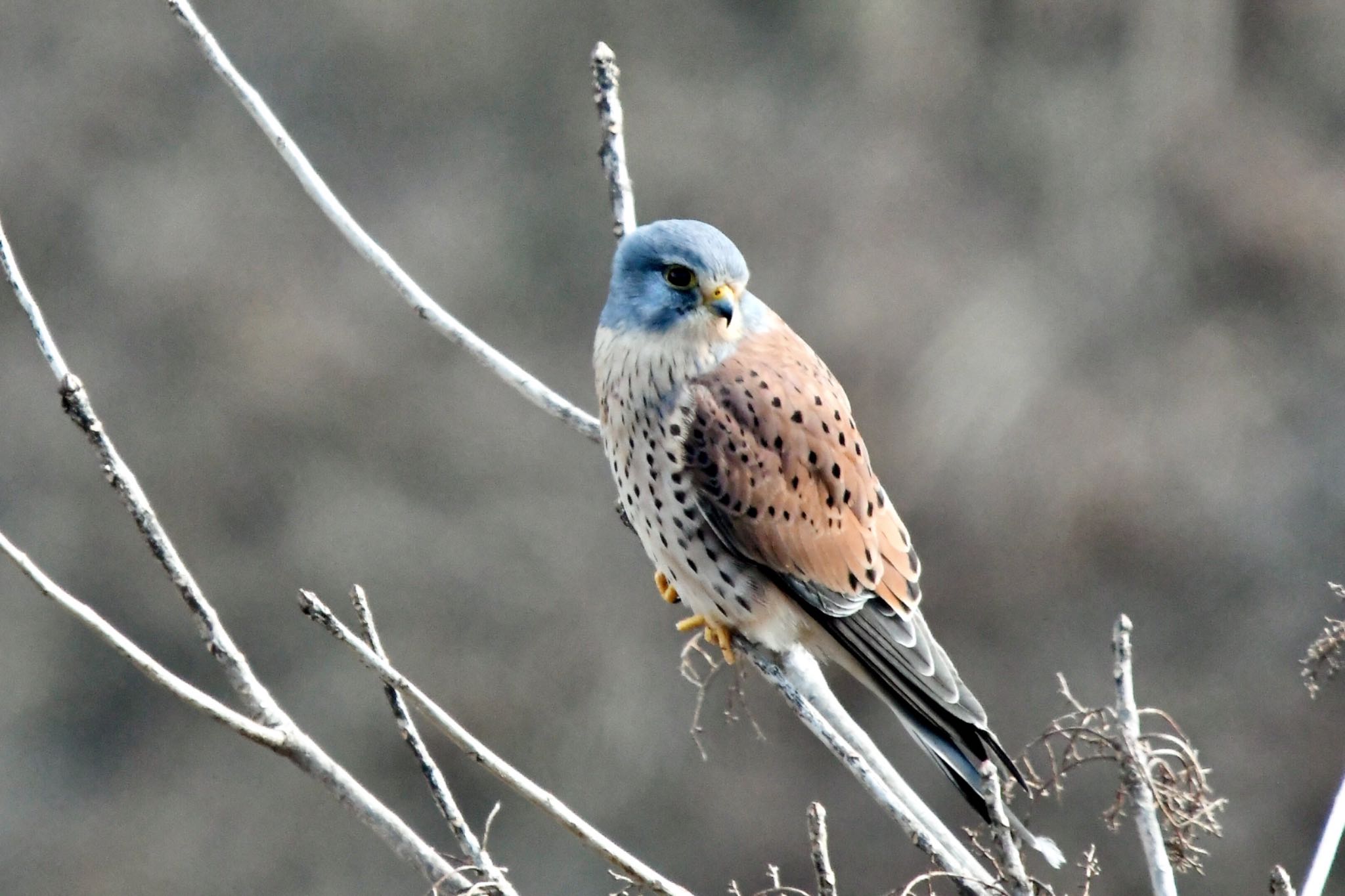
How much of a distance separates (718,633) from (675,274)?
72 cm

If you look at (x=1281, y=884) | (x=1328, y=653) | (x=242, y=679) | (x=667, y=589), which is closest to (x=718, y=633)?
(x=667, y=589)

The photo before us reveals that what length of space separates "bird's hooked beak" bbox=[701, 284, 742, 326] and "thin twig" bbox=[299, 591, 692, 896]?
3.68 feet

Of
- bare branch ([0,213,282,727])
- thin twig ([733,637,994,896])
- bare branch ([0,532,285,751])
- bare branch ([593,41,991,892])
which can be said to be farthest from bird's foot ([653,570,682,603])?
bare branch ([0,532,285,751])

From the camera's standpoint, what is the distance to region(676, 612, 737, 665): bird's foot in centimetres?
283

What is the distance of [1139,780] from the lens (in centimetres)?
179

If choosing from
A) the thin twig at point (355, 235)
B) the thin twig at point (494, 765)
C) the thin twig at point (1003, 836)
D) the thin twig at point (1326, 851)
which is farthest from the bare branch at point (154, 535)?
the thin twig at point (1326, 851)

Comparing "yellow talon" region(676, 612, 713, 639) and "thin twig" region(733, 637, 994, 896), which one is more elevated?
"yellow talon" region(676, 612, 713, 639)

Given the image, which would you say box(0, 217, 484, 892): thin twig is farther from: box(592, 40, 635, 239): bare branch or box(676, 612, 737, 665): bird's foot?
box(592, 40, 635, 239): bare branch

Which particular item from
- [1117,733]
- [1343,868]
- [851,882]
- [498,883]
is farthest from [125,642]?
[1343,868]

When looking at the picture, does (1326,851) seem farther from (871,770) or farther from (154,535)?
(154,535)

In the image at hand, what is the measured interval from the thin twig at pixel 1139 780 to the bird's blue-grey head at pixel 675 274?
1047 millimetres

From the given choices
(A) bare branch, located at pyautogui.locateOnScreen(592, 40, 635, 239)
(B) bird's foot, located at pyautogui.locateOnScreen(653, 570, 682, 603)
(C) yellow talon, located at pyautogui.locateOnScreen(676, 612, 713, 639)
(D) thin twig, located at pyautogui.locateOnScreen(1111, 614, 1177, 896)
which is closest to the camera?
(D) thin twig, located at pyautogui.locateOnScreen(1111, 614, 1177, 896)

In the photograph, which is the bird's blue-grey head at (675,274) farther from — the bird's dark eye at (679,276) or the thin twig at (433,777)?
the thin twig at (433,777)

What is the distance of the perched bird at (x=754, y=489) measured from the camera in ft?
9.15
